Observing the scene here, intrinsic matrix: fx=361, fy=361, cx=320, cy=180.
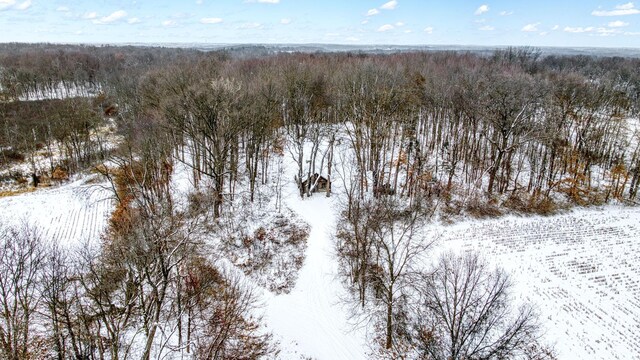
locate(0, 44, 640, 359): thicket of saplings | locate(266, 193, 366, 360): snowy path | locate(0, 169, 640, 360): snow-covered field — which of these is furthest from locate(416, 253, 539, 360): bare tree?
locate(266, 193, 366, 360): snowy path

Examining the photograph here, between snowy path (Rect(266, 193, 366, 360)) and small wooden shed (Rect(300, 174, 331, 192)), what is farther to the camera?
small wooden shed (Rect(300, 174, 331, 192))

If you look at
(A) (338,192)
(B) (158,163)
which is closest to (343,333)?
(A) (338,192)

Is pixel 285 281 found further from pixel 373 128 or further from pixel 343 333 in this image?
pixel 373 128

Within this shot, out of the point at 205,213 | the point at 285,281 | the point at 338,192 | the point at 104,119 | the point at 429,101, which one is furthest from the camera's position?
the point at 104,119

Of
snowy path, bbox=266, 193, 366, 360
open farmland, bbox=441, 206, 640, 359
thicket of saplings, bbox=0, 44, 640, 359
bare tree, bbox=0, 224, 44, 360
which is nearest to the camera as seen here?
bare tree, bbox=0, 224, 44, 360

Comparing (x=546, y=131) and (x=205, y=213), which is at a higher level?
(x=546, y=131)

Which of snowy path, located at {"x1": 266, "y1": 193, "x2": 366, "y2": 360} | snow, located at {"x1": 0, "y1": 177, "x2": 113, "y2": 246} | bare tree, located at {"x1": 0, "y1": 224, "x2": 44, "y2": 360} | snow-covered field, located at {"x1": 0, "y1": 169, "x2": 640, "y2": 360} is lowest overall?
snowy path, located at {"x1": 266, "y1": 193, "x2": 366, "y2": 360}

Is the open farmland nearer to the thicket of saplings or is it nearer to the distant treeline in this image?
the thicket of saplings

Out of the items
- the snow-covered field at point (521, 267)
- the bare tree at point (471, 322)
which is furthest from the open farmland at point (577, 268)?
the bare tree at point (471, 322)

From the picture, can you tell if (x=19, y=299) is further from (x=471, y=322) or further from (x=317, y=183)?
(x=317, y=183)
